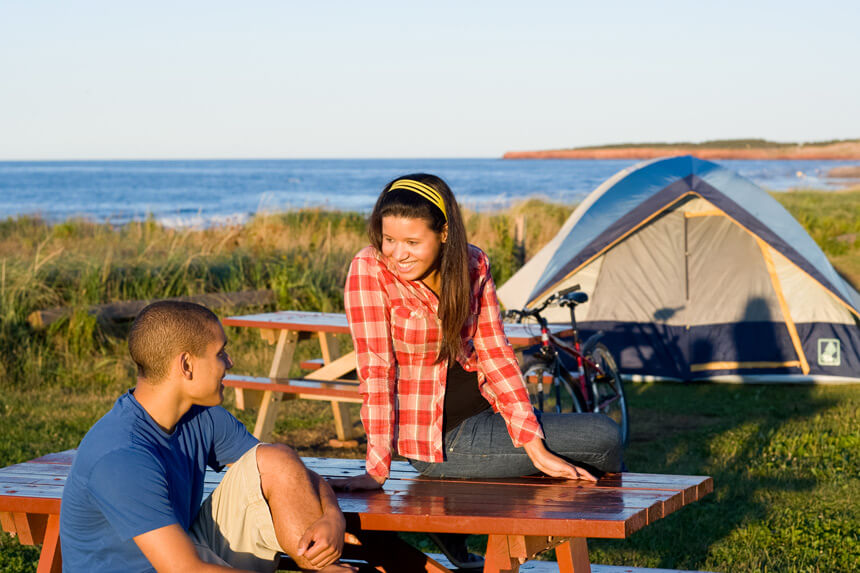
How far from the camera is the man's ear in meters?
2.41

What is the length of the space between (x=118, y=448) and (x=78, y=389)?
223 inches

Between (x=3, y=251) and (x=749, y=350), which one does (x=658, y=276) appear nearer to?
(x=749, y=350)

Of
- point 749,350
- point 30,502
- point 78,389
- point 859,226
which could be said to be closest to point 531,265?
point 749,350

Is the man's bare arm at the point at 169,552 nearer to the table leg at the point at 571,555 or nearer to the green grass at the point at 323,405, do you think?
the table leg at the point at 571,555

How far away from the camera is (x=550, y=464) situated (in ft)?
9.59

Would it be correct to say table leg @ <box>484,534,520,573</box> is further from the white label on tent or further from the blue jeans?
the white label on tent

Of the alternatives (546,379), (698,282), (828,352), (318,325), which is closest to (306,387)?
(318,325)

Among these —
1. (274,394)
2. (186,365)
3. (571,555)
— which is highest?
(186,365)

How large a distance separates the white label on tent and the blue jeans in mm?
5854

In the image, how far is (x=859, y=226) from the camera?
17578mm

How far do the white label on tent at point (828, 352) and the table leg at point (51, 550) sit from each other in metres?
6.96

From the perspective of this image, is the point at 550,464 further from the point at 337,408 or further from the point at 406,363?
the point at 337,408

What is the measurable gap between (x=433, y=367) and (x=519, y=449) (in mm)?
380

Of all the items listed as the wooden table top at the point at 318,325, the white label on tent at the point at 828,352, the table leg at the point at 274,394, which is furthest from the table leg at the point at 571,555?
the white label on tent at the point at 828,352
